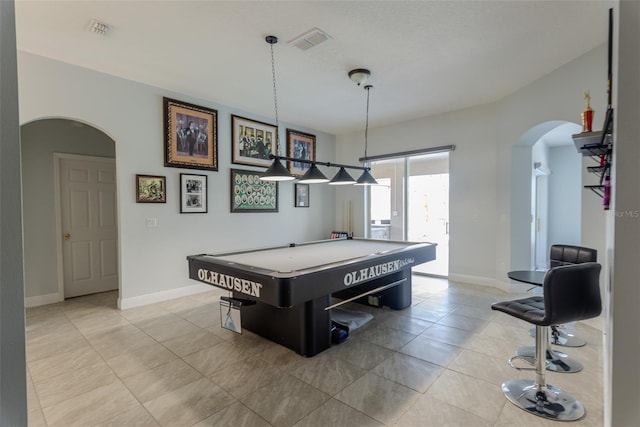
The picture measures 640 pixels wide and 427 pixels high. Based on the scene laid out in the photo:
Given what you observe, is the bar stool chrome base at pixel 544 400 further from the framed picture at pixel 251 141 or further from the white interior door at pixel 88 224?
the white interior door at pixel 88 224

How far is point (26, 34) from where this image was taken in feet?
9.89

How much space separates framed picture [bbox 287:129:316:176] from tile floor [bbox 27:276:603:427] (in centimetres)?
355

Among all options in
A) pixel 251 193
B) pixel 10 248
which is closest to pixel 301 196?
pixel 251 193

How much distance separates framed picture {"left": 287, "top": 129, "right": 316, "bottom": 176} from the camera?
20.6 feet

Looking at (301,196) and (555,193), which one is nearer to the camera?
(301,196)

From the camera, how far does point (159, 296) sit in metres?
4.44

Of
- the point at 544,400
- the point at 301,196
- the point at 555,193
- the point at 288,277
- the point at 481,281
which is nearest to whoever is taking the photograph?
the point at 544,400

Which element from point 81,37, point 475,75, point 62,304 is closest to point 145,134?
point 81,37

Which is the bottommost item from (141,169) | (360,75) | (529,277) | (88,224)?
(529,277)

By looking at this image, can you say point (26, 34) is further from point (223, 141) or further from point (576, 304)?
point (576, 304)

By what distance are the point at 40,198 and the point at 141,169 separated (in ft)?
5.06

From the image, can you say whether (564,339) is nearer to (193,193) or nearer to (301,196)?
(301,196)

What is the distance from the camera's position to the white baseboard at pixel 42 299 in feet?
13.9

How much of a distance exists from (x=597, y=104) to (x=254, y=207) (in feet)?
16.0
